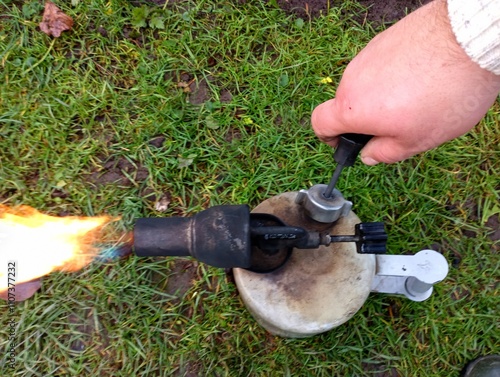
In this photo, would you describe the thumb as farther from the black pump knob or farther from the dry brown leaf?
the dry brown leaf

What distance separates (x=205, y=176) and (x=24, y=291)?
2.72 ft

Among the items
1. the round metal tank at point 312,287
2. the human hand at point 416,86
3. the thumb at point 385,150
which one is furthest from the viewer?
the round metal tank at point 312,287

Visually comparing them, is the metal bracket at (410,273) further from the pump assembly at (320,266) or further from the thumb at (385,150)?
the thumb at (385,150)

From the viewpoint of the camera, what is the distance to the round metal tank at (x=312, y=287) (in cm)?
151

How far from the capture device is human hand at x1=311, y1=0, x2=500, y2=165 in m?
1.00

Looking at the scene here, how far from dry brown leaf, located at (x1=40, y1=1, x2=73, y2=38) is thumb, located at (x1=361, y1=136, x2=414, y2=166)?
62.0 inches

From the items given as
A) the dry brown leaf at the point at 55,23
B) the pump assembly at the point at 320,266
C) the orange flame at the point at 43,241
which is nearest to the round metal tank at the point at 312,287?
the pump assembly at the point at 320,266

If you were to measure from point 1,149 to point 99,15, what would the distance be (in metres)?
0.75

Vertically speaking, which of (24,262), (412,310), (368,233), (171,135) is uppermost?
(368,233)

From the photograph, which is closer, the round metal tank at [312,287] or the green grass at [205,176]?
the round metal tank at [312,287]

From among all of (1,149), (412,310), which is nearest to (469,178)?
(412,310)

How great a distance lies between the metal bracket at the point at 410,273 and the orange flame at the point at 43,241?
41.9 inches

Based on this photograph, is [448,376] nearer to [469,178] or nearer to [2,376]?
[469,178]

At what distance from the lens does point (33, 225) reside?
72.4 inches
